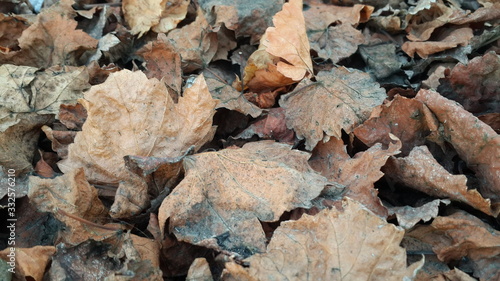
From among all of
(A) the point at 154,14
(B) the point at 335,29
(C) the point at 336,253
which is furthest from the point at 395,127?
(A) the point at 154,14

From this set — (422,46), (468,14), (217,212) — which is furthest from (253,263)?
(468,14)

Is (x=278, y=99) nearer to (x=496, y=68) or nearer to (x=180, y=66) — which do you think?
(x=180, y=66)

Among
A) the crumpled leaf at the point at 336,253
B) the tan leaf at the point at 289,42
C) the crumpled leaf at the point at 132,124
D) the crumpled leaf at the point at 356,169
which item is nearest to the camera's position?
the crumpled leaf at the point at 336,253

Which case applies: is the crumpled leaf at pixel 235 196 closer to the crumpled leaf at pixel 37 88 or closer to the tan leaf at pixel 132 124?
the tan leaf at pixel 132 124

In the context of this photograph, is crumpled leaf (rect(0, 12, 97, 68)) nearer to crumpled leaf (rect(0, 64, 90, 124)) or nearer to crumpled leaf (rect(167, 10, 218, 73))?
crumpled leaf (rect(0, 64, 90, 124))

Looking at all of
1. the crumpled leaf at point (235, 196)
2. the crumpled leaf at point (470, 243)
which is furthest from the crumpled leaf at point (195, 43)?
the crumpled leaf at point (470, 243)

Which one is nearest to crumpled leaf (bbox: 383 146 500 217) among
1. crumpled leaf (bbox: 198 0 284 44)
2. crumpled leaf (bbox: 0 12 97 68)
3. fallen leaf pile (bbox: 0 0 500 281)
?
fallen leaf pile (bbox: 0 0 500 281)

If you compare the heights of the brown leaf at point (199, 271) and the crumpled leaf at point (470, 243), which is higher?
the crumpled leaf at point (470, 243)
